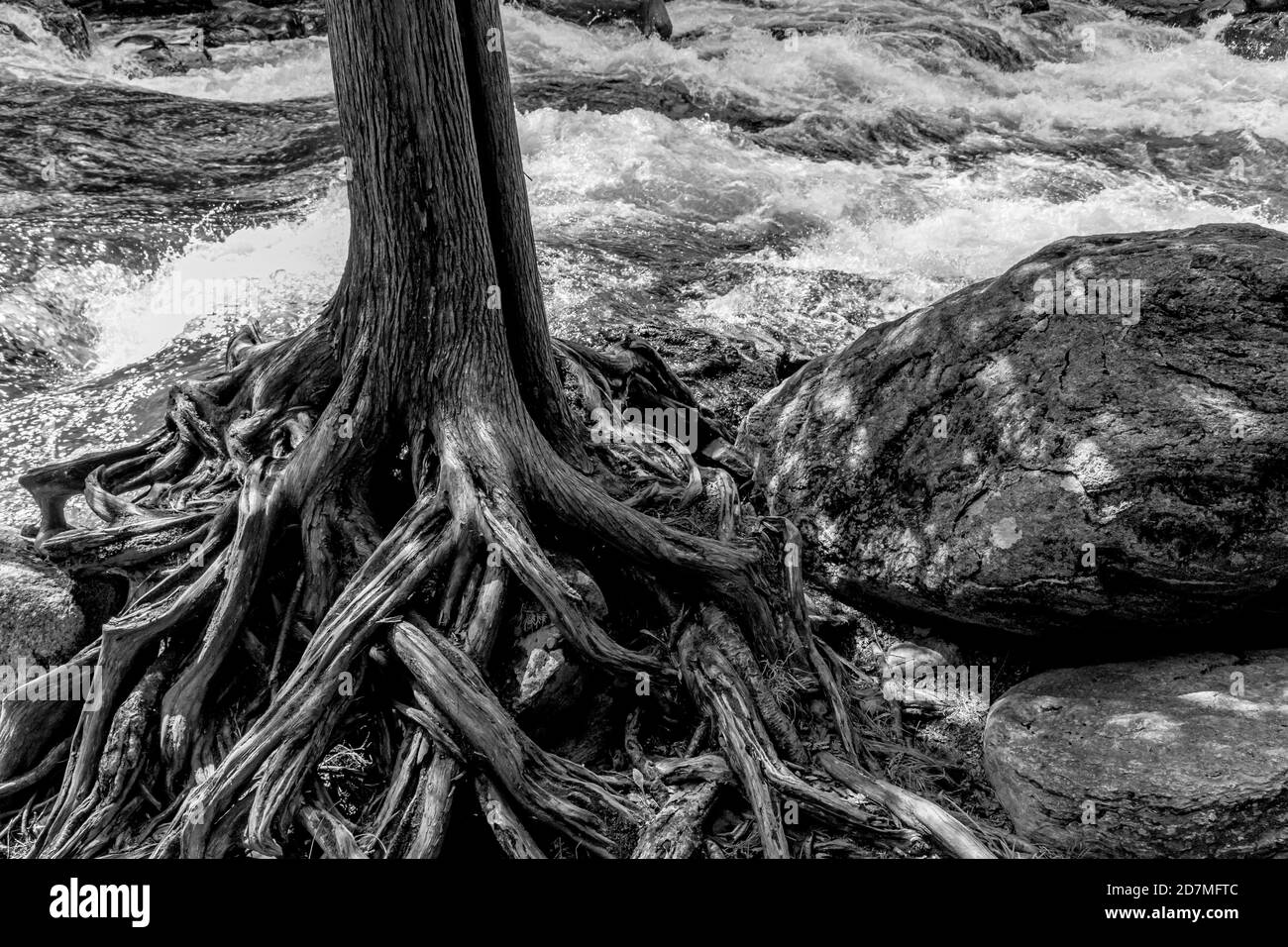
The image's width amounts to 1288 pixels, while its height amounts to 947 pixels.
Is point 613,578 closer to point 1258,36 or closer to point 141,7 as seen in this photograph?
point 141,7

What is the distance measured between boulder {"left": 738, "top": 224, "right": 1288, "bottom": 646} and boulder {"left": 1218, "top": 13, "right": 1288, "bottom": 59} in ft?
44.1

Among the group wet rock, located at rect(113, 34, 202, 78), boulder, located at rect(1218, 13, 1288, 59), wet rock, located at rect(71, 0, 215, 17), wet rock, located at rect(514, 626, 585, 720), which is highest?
wet rock, located at rect(71, 0, 215, 17)

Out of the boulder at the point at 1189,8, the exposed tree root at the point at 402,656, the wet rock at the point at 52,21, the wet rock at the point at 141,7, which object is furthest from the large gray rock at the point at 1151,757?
the boulder at the point at 1189,8

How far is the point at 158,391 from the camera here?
713 centimetres

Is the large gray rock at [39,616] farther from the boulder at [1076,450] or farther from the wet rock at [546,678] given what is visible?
the boulder at [1076,450]

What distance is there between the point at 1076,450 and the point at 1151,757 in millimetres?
1468

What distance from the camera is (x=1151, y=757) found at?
429cm

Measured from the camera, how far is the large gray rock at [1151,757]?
4078 millimetres

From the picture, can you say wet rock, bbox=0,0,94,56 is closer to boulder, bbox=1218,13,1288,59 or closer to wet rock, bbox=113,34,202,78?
wet rock, bbox=113,34,202,78

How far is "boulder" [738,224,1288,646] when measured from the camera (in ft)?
15.2

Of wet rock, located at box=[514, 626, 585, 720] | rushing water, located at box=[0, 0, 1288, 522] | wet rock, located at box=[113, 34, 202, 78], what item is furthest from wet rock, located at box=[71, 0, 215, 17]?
wet rock, located at box=[514, 626, 585, 720]

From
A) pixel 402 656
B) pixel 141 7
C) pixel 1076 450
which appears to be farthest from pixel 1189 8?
pixel 402 656

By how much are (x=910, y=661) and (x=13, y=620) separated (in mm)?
4583
